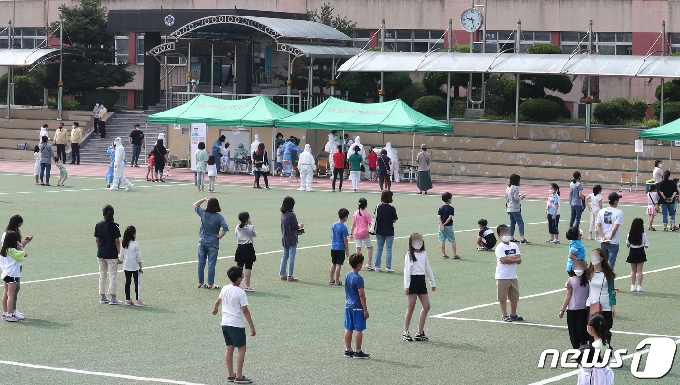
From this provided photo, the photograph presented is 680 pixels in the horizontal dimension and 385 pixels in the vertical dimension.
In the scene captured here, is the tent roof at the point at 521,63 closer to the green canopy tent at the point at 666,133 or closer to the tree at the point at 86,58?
the green canopy tent at the point at 666,133

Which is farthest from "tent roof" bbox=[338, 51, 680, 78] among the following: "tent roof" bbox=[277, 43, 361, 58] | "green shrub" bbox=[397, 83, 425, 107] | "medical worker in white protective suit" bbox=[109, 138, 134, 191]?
"medical worker in white protective suit" bbox=[109, 138, 134, 191]

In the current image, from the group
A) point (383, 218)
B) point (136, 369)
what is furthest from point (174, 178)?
point (136, 369)

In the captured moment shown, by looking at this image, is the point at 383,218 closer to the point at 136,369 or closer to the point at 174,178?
the point at 136,369

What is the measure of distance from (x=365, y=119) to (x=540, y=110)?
9266mm

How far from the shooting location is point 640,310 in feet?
58.8

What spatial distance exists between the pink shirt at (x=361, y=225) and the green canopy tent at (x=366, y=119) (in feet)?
67.9

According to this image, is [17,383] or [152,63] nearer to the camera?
[17,383]

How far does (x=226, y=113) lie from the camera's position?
4512 centimetres

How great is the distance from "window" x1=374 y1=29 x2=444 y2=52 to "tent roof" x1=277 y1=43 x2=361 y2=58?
8427 mm

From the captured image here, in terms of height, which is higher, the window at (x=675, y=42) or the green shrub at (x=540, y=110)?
the window at (x=675, y=42)

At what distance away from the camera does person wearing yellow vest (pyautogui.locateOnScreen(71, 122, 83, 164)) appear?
157 feet

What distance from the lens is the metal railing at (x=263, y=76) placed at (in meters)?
58.0

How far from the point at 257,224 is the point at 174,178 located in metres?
15.3

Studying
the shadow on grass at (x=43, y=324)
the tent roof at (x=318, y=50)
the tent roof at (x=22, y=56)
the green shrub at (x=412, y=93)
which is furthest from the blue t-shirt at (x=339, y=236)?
the tent roof at (x=22, y=56)
